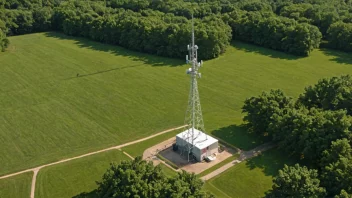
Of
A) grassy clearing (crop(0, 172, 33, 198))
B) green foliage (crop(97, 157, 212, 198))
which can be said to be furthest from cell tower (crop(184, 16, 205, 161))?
grassy clearing (crop(0, 172, 33, 198))

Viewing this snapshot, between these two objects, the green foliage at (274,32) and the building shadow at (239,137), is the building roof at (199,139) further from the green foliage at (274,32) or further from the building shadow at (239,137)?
the green foliage at (274,32)

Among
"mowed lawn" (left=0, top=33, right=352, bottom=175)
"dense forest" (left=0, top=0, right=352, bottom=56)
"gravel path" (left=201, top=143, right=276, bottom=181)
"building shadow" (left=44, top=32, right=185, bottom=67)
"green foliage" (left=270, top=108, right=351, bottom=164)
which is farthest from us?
"dense forest" (left=0, top=0, right=352, bottom=56)

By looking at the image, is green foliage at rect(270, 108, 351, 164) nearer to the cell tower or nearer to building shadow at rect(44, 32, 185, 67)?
the cell tower

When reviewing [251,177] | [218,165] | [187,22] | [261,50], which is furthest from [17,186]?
[261,50]

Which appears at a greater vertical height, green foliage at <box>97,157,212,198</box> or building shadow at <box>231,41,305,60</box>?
building shadow at <box>231,41,305,60</box>

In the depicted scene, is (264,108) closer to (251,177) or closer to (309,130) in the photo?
Result: (309,130)

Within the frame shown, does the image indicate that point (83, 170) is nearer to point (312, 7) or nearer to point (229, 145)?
point (229, 145)
